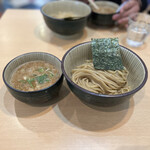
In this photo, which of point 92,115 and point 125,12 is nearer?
point 92,115

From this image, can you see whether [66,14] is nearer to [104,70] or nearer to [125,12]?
[125,12]

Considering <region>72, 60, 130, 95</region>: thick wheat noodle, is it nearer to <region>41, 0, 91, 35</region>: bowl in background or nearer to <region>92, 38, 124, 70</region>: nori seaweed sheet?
<region>92, 38, 124, 70</region>: nori seaweed sheet

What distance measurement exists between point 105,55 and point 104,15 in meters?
0.83

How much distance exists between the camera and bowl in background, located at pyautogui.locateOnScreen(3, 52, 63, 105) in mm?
891

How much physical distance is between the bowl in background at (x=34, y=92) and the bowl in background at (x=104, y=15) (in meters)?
1.00

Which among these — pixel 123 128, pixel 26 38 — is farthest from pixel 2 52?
pixel 123 128

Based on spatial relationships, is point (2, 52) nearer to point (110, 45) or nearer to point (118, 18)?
point (110, 45)

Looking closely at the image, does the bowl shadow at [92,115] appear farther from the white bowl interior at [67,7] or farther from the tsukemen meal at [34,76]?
the white bowl interior at [67,7]

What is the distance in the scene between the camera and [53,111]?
1.02 m

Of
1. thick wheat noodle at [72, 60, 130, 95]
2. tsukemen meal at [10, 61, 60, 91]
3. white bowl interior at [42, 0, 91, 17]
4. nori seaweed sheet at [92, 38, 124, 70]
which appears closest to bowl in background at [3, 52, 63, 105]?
tsukemen meal at [10, 61, 60, 91]

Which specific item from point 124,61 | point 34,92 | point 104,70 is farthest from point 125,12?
point 34,92

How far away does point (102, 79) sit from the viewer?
109 centimetres

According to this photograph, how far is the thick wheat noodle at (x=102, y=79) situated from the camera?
1.06 meters

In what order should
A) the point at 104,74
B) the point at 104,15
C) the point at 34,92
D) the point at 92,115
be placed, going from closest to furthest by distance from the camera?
the point at 34,92 → the point at 92,115 → the point at 104,74 → the point at 104,15
